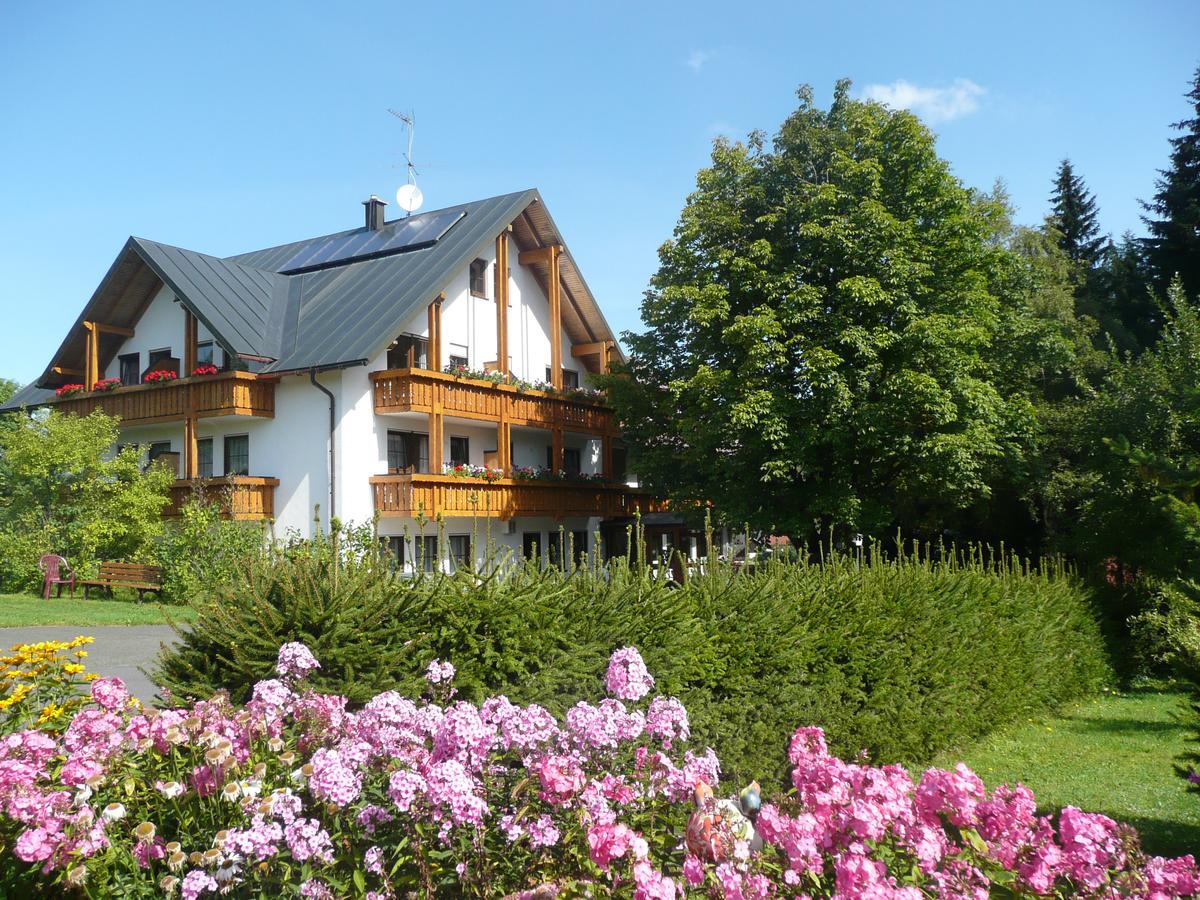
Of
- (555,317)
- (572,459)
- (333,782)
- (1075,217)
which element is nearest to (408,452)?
(555,317)

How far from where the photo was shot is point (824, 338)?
23016 millimetres

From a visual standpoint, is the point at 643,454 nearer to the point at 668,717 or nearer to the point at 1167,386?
the point at 1167,386

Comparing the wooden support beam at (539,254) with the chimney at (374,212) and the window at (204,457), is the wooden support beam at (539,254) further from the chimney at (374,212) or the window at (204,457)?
the window at (204,457)

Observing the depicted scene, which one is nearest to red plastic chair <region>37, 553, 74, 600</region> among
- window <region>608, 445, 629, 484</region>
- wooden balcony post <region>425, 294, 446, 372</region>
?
wooden balcony post <region>425, 294, 446, 372</region>

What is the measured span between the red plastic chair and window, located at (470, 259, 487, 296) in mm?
13271

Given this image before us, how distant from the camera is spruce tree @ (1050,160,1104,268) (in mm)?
48719

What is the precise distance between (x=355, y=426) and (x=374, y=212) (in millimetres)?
11825

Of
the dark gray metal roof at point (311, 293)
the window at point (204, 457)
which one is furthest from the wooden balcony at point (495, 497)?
Answer: the window at point (204, 457)

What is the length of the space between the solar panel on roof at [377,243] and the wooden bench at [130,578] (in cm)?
1177

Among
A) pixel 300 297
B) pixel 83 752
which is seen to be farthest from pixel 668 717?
pixel 300 297

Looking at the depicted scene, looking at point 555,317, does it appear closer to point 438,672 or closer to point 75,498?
point 75,498

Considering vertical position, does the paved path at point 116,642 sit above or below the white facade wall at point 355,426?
below

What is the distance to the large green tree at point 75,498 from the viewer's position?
2520 cm

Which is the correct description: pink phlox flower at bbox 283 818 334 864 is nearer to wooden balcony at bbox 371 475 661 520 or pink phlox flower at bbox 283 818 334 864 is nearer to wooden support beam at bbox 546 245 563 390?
wooden balcony at bbox 371 475 661 520
